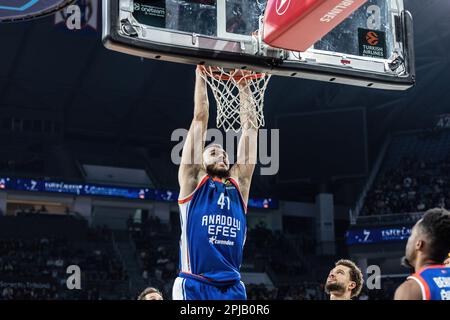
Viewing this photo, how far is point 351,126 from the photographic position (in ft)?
89.6

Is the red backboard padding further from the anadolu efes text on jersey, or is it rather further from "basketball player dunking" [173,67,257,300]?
the anadolu efes text on jersey

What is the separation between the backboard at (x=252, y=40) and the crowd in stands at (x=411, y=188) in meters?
19.9

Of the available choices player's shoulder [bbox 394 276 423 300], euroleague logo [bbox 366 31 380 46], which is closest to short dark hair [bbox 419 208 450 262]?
player's shoulder [bbox 394 276 423 300]

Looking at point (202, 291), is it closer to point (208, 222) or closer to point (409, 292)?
point (208, 222)

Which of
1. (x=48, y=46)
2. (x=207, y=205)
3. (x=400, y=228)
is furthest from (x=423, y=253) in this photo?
(x=48, y=46)

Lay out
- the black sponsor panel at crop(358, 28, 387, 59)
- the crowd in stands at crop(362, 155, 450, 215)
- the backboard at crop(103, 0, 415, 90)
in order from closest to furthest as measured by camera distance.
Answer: the backboard at crop(103, 0, 415, 90)
the black sponsor panel at crop(358, 28, 387, 59)
the crowd in stands at crop(362, 155, 450, 215)

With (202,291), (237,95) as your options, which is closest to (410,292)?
(202,291)

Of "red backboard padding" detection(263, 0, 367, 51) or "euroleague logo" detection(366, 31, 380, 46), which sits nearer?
"red backboard padding" detection(263, 0, 367, 51)

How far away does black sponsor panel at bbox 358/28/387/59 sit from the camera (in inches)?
234

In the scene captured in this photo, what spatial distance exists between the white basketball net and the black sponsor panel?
900mm

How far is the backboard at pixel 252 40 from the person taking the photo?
5.17 meters

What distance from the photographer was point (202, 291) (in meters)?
4.84

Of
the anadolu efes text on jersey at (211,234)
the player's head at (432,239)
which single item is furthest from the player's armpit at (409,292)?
the anadolu efes text on jersey at (211,234)

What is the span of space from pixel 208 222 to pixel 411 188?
23293 millimetres
